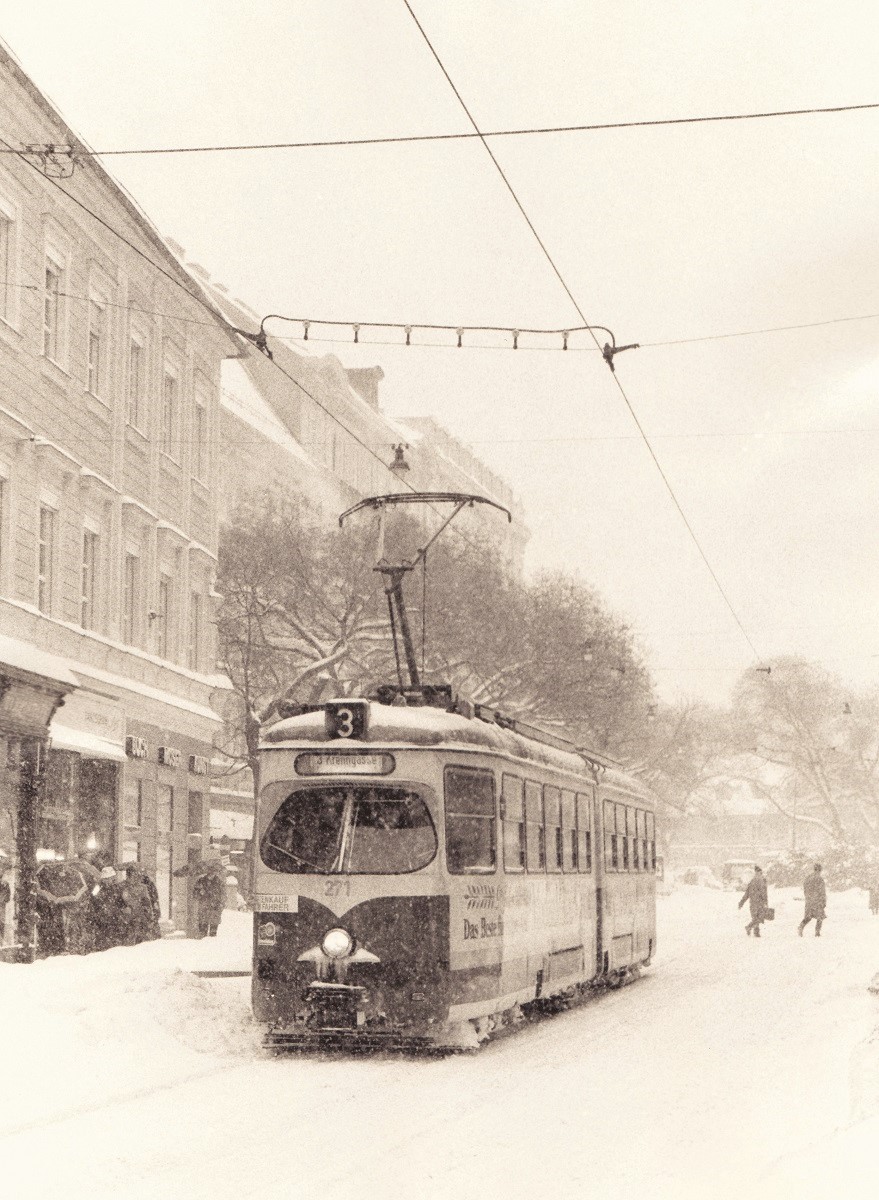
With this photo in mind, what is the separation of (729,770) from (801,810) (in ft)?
109

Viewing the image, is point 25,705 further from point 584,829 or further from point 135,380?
point 135,380

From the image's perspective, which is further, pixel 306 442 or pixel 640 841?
pixel 306 442

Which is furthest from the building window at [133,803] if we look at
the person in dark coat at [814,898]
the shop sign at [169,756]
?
the person in dark coat at [814,898]

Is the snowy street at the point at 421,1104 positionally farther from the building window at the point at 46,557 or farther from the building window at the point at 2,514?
the building window at the point at 46,557

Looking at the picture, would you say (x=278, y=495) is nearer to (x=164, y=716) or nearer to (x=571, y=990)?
(x=164, y=716)

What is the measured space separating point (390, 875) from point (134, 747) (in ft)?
48.7

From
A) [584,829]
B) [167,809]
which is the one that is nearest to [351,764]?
[584,829]

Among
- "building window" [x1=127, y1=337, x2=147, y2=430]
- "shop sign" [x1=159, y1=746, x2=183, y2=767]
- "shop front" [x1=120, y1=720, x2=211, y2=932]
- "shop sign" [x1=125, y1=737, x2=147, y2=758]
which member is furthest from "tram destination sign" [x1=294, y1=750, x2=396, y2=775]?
"shop sign" [x1=159, y1=746, x2=183, y2=767]

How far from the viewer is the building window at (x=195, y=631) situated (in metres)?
33.6

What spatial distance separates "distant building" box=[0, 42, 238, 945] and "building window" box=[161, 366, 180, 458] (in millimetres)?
43

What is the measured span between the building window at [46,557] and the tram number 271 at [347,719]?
11.1m

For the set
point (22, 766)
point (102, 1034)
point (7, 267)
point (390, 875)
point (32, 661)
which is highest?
point (7, 267)

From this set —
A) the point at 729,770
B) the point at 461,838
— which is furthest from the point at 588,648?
the point at 729,770

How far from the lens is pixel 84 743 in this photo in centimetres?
2595
